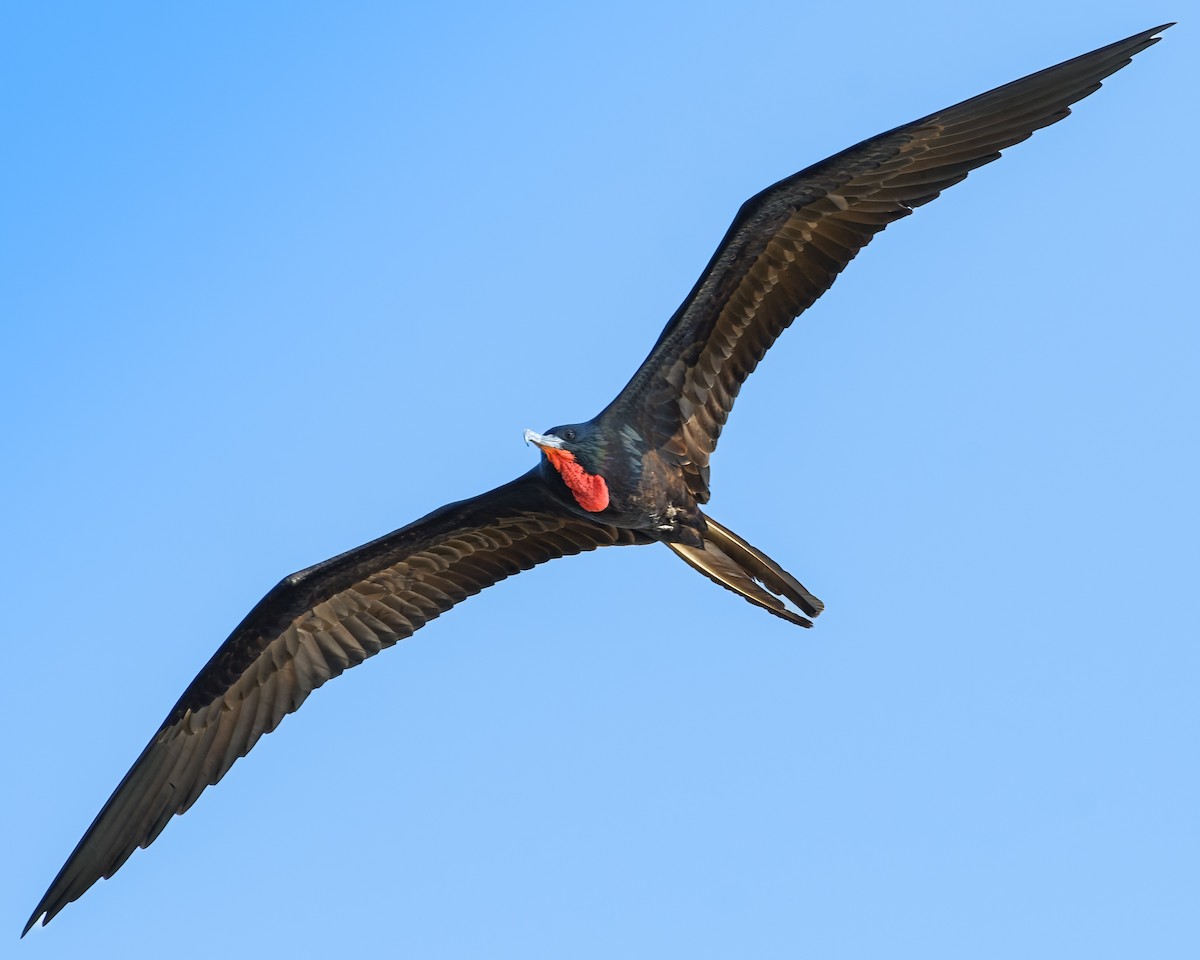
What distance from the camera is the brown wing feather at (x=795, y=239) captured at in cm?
981

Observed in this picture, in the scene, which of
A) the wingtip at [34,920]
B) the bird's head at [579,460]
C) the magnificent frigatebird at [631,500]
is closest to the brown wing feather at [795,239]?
the magnificent frigatebird at [631,500]

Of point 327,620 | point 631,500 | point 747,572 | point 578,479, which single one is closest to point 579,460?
point 578,479

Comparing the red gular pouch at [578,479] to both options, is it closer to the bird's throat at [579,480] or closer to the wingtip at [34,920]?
the bird's throat at [579,480]

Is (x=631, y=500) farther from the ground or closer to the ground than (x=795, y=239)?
closer to the ground

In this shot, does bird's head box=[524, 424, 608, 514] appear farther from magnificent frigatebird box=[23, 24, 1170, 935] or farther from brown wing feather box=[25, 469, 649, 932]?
brown wing feather box=[25, 469, 649, 932]

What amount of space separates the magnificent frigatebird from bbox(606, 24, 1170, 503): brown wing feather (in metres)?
0.01

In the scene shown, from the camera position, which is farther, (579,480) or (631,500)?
(631,500)

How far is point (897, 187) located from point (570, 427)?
2.39m

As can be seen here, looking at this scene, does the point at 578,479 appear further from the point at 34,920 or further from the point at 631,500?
the point at 34,920

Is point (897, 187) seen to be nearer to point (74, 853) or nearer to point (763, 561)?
point (763, 561)

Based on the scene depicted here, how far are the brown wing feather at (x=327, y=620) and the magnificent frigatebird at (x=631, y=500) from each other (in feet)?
0.03

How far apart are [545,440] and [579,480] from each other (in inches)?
12.8

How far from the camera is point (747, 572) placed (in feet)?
34.3

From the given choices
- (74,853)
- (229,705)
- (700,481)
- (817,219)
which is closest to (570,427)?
(700,481)
